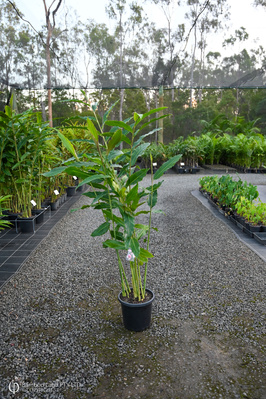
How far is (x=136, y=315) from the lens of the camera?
1.65 m

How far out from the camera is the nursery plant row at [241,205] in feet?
10.6

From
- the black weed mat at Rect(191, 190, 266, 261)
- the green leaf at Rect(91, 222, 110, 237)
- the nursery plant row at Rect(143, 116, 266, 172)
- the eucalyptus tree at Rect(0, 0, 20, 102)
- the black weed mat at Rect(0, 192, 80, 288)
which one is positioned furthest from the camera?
the nursery plant row at Rect(143, 116, 266, 172)

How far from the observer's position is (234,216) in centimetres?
371

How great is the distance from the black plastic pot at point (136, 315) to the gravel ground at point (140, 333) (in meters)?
0.04

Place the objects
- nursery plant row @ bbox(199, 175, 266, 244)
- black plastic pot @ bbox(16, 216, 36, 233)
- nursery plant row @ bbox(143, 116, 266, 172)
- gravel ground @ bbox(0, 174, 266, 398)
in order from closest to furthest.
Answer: gravel ground @ bbox(0, 174, 266, 398) → nursery plant row @ bbox(199, 175, 266, 244) → black plastic pot @ bbox(16, 216, 36, 233) → nursery plant row @ bbox(143, 116, 266, 172)

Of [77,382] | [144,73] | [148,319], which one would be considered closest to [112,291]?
[148,319]

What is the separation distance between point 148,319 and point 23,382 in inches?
27.1

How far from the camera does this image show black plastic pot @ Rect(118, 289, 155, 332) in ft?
5.33

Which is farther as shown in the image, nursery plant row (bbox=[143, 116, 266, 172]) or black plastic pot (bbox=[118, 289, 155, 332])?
nursery plant row (bbox=[143, 116, 266, 172])

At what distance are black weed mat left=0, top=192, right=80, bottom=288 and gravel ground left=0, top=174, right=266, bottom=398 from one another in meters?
0.09

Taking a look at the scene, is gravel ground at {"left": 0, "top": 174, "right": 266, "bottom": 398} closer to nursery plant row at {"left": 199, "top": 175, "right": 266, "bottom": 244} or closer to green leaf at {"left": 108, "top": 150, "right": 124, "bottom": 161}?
nursery plant row at {"left": 199, "top": 175, "right": 266, "bottom": 244}

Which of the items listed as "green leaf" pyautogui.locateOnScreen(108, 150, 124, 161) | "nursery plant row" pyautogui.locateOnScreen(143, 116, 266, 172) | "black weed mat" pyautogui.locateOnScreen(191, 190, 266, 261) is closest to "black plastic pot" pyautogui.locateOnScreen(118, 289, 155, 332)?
"green leaf" pyautogui.locateOnScreen(108, 150, 124, 161)

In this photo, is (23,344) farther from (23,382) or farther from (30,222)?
(30,222)

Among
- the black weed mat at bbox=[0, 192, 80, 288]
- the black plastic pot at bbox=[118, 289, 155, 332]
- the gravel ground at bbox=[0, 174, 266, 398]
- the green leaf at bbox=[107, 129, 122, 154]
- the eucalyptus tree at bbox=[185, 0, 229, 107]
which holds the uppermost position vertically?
the eucalyptus tree at bbox=[185, 0, 229, 107]
